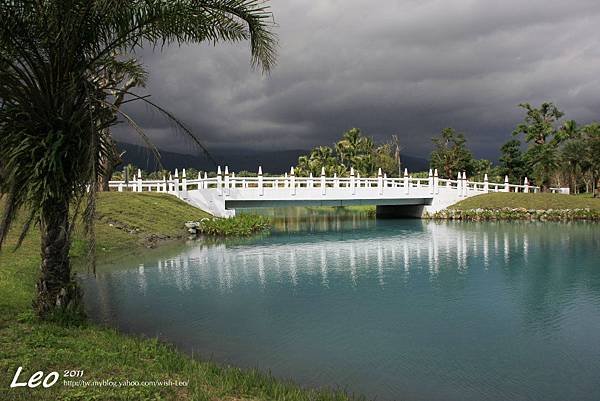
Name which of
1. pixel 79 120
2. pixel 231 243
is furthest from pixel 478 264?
pixel 79 120

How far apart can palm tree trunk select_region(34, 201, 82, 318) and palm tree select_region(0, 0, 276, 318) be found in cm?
2

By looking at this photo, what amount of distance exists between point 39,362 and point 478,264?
1475cm

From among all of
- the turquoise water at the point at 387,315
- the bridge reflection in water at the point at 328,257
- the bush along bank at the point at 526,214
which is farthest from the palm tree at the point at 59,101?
the bush along bank at the point at 526,214

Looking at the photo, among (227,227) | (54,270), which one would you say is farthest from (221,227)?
(54,270)

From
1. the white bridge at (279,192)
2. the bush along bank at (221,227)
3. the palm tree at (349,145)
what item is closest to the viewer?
the bush along bank at (221,227)

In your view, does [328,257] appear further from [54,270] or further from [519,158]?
[519,158]

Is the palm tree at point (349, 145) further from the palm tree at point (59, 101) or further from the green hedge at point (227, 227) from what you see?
the palm tree at point (59, 101)

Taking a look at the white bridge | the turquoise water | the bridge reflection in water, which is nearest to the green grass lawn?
the white bridge

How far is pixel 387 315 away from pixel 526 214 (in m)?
32.4

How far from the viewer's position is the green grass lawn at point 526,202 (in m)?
39.0

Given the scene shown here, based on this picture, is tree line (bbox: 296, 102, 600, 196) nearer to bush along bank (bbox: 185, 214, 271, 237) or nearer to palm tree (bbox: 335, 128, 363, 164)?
Result: palm tree (bbox: 335, 128, 363, 164)

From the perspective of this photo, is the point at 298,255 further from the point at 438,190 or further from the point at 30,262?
the point at 438,190

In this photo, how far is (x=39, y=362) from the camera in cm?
608

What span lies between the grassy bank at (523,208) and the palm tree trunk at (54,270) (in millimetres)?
35227
